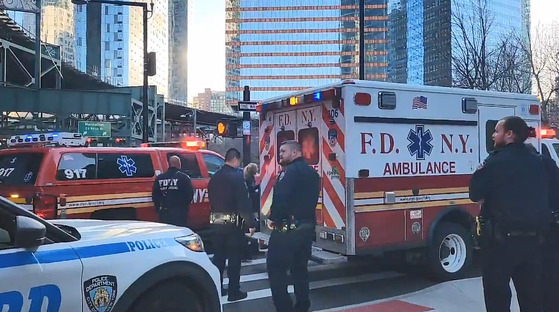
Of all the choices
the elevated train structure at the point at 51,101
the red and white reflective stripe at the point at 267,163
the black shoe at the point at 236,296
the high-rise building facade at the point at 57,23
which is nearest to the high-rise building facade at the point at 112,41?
the high-rise building facade at the point at 57,23

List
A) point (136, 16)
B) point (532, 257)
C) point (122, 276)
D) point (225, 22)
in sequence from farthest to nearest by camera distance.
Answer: point (225, 22) < point (136, 16) < point (532, 257) < point (122, 276)

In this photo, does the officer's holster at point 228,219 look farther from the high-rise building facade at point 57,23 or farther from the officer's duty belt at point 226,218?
the high-rise building facade at point 57,23

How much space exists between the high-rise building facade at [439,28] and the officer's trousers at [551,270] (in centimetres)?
1831

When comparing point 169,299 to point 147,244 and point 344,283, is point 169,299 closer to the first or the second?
point 147,244

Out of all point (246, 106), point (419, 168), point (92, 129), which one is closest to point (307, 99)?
point (419, 168)

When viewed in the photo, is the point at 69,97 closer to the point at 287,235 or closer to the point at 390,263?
the point at 390,263

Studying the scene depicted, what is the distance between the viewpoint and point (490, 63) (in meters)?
22.5

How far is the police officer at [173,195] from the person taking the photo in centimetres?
798

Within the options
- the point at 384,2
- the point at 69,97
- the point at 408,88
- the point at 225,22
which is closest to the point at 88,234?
the point at 408,88

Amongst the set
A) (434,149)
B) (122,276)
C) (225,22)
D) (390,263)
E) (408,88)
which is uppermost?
(225,22)

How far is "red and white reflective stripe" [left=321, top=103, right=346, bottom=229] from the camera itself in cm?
675

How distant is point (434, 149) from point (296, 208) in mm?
2934

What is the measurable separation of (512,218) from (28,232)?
3274 millimetres

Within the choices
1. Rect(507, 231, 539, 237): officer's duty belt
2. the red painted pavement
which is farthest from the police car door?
the red painted pavement
